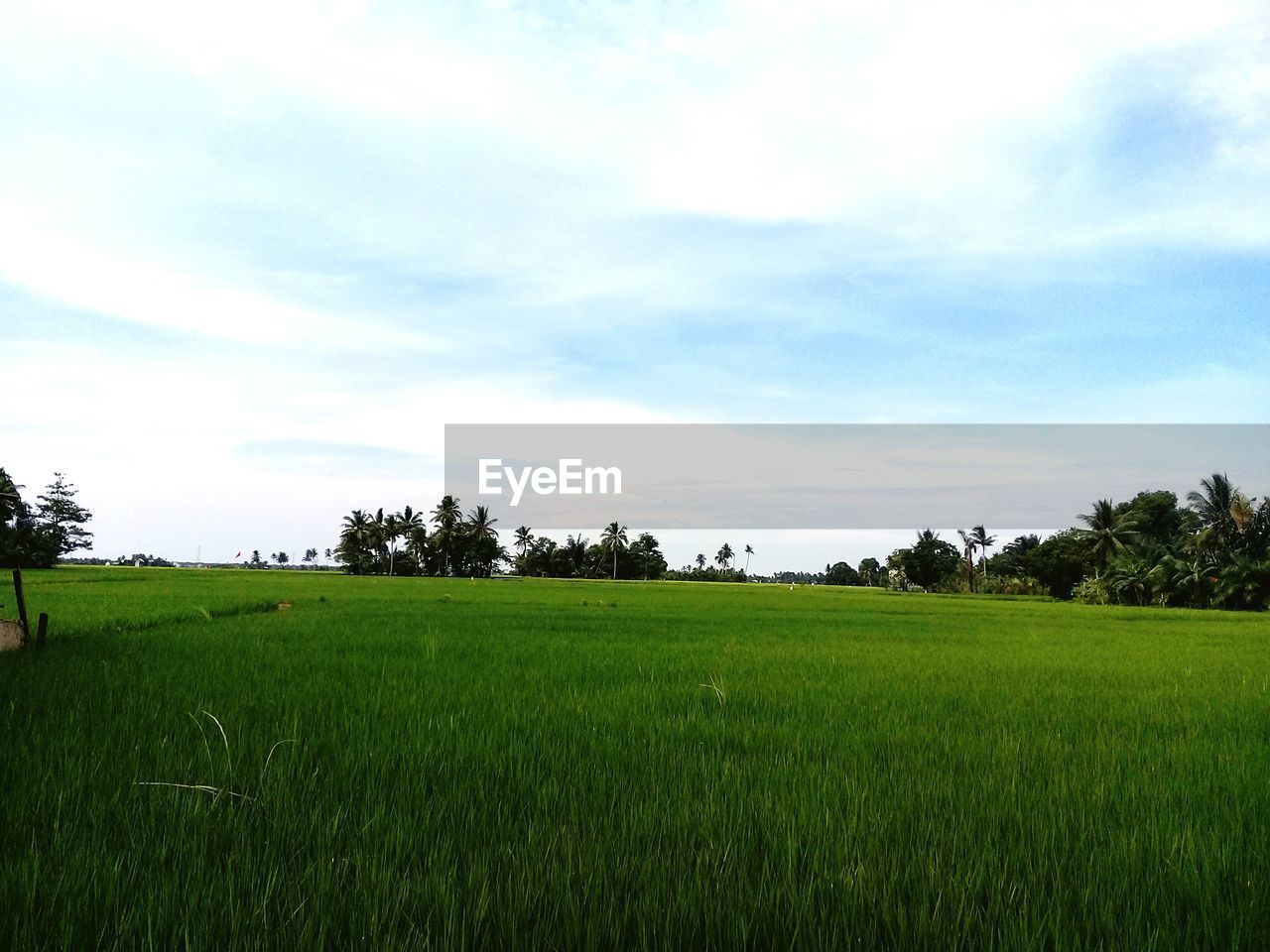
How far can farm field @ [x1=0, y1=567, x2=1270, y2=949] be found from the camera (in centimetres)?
167

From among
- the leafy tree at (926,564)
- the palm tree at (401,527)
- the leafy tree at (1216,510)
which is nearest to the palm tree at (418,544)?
the palm tree at (401,527)

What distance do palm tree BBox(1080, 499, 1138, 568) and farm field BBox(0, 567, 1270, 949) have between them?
2134 inches

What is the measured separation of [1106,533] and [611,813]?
59.4m

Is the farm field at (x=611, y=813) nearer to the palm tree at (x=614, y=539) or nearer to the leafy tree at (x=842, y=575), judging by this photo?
the palm tree at (x=614, y=539)

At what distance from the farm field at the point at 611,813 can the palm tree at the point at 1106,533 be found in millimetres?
54191

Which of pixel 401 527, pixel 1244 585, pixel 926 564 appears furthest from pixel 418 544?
pixel 1244 585

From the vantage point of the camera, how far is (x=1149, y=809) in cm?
271

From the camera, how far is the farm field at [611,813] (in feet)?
5.49

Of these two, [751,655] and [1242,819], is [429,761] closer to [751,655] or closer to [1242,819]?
[1242,819]

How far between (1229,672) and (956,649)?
2823 millimetres

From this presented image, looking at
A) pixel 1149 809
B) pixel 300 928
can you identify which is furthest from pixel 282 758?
pixel 1149 809

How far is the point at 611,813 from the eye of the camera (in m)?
2.43

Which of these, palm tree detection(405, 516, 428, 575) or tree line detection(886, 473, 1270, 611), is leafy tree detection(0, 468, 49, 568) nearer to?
palm tree detection(405, 516, 428, 575)

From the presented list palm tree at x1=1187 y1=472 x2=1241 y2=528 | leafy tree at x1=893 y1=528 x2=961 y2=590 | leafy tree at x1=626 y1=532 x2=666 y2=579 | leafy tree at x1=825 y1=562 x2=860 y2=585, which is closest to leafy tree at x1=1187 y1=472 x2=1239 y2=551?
palm tree at x1=1187 y1=472 x2=1241 y2=528
